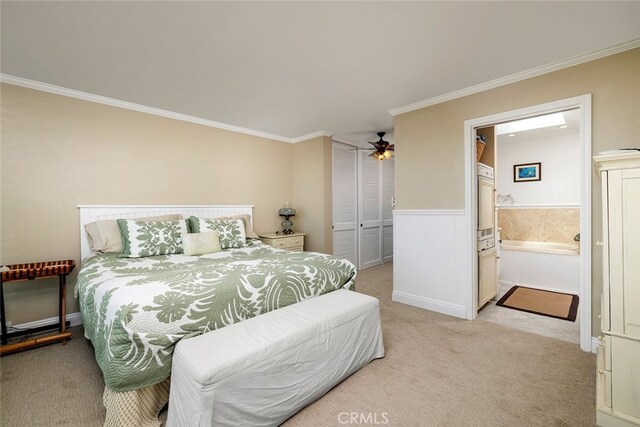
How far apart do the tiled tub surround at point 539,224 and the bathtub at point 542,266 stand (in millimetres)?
171

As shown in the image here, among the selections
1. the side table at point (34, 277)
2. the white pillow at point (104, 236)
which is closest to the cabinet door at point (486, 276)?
the white pillow at point (104, 236)

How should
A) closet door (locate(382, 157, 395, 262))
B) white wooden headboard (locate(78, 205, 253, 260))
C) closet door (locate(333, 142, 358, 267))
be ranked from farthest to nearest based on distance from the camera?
closet door (locate(382, 157, 395, 262))
closet door (locate(333, 142, 358, 267))
white wooden headboard (locate(78, 205, 253, 260))

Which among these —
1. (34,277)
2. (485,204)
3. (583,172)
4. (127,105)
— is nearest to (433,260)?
(485,204)

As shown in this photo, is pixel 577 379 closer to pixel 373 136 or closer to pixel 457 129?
pixel 457 129

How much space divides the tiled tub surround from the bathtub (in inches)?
6.7

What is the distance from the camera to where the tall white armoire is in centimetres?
137

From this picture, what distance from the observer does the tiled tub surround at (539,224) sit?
4391 mm

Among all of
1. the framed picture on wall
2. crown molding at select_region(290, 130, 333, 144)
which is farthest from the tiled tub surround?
crown molding at select_region(290, 130, 333, 144)

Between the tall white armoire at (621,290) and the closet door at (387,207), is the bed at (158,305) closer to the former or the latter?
the tall white armoire at (621,290)

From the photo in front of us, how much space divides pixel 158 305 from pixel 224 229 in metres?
1.80

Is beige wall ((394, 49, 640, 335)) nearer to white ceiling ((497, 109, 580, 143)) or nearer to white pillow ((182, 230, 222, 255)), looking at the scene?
white ceiling ((497, 109, 580, 143))

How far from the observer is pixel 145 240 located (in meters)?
2.65

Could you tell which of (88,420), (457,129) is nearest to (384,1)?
(457,129)

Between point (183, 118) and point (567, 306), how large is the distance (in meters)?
5.37
